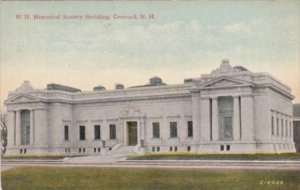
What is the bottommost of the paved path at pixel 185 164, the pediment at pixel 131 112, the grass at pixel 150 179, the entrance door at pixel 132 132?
the grass at pixel 150 179

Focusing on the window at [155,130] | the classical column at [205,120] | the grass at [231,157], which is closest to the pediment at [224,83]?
the classical column at [205,120]

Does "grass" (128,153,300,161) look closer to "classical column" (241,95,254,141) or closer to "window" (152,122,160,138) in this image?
"classical column" (241,95,254,141)

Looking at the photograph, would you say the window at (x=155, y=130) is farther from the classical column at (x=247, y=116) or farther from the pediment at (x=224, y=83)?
the classical column at (x=247, y=116)

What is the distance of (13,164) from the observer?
2462cm

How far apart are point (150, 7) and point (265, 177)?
270 inches

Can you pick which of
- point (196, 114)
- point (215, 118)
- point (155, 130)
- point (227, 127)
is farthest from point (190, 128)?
point (227, 127)

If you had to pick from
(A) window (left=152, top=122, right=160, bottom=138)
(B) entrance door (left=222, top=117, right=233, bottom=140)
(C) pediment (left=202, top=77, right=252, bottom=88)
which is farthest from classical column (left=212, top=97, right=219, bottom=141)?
(A) window (left=152, top=122, right=160, bottom=138)

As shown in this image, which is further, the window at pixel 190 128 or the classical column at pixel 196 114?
the window at pixel 190 128

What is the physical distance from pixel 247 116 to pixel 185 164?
6.97 m

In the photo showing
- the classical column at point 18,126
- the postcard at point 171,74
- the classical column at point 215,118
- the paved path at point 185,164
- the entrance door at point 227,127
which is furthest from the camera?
the classical column at point 18,126

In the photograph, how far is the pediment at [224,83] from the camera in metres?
29.8

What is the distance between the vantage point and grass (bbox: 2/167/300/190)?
1933cm

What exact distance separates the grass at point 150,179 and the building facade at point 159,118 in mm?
7559

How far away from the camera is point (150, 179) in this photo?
2064cm
